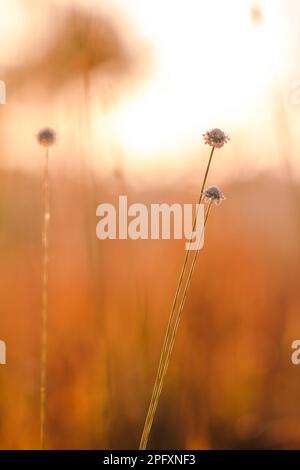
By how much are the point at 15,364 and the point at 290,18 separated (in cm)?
129

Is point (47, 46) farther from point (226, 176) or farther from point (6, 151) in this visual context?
point (226, 176)

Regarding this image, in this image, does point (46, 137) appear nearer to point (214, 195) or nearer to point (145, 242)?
point (214, 195)

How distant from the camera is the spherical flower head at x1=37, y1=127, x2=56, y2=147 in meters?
1.00

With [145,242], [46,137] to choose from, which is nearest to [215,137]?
[46,137]

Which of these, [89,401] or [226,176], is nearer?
[89,401]

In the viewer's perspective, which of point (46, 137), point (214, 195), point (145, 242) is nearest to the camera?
point (214, 195)

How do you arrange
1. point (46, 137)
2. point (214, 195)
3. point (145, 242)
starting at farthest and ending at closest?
point (145, 242) → point (46, 137) → point (214, 195)

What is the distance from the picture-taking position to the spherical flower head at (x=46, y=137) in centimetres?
100

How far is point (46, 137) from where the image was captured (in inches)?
39.8

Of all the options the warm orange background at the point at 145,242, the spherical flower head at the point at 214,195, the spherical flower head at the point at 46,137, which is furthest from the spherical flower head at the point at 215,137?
the warm orange background at the point at 145,242

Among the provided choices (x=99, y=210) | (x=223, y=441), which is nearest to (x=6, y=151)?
(x=99, y=210)

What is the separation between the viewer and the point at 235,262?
1.66 metres

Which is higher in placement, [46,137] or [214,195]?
[46,137]
